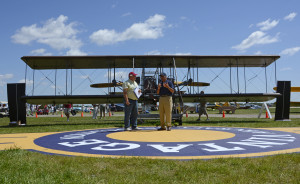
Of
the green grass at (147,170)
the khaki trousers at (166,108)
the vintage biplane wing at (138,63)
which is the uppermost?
the vintage biplane wing at (138,63)

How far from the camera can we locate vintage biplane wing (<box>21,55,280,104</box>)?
13.3 meters

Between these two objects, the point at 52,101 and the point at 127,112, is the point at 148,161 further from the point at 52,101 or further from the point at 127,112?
the point at 52,101

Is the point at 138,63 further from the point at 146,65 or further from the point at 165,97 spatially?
the point at 165,97

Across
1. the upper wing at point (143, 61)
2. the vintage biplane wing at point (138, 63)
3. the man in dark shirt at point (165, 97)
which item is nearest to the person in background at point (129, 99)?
the man in dark shirt at point (165, 97)

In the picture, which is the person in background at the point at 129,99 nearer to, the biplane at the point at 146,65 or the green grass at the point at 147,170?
the biplane at the point at 146,65

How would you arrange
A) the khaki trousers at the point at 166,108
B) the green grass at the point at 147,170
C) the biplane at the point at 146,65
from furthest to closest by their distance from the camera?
the biplane at the point at 146,65 < the khaki trousers at the point at 166,108 < the green grass at the point at 147,170

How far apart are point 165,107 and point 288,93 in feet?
32.5

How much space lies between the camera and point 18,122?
13.4 metres

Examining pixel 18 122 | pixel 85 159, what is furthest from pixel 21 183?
pixel 18 122

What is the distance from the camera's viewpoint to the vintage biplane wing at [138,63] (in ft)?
43.6

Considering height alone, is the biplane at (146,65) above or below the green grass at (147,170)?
above

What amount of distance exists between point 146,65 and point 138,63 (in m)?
0.61

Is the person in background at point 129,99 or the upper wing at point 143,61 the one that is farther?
the upper wing at point 143,61

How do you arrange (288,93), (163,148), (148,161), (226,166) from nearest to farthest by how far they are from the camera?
(226,166) < (148,161) < (163,148) < (288,93)
